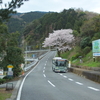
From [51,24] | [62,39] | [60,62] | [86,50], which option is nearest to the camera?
[60,62]

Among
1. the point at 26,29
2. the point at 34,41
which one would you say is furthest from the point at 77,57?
the point at 26,29

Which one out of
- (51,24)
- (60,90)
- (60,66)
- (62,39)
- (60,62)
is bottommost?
(60,66)

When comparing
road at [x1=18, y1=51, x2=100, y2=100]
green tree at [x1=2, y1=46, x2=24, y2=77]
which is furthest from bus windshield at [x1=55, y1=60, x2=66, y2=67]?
road at [x1=18, y1=51, x2=100, y2=100]

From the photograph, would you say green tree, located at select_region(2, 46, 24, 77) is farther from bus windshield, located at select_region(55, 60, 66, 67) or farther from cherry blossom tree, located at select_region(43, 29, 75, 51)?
cherry blossom tree, located at select_region(43, 29, 75, 51)

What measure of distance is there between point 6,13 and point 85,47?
3823 cm

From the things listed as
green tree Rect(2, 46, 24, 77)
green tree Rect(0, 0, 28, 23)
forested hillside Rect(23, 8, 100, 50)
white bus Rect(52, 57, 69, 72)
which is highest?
forested hillside Rect(23, 8, 100, 50)

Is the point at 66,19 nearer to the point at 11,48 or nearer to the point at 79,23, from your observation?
the point at 79,23

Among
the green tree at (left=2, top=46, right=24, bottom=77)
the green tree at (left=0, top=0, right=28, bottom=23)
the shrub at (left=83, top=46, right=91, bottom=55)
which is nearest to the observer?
the green tree at (left=0, top=0, right=28, bottom=23)

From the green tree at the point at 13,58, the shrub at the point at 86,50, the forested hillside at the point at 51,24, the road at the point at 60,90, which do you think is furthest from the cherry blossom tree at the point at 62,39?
the road at the point at 60,90

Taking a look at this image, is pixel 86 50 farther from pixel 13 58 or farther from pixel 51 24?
pixel 51 24

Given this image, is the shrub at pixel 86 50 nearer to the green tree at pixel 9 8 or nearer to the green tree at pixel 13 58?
the green tree at pixel 13 58

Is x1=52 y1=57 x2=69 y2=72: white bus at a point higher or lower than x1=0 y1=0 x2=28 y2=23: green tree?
lower

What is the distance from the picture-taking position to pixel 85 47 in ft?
153

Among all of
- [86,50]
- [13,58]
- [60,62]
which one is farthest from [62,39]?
[13,58]
